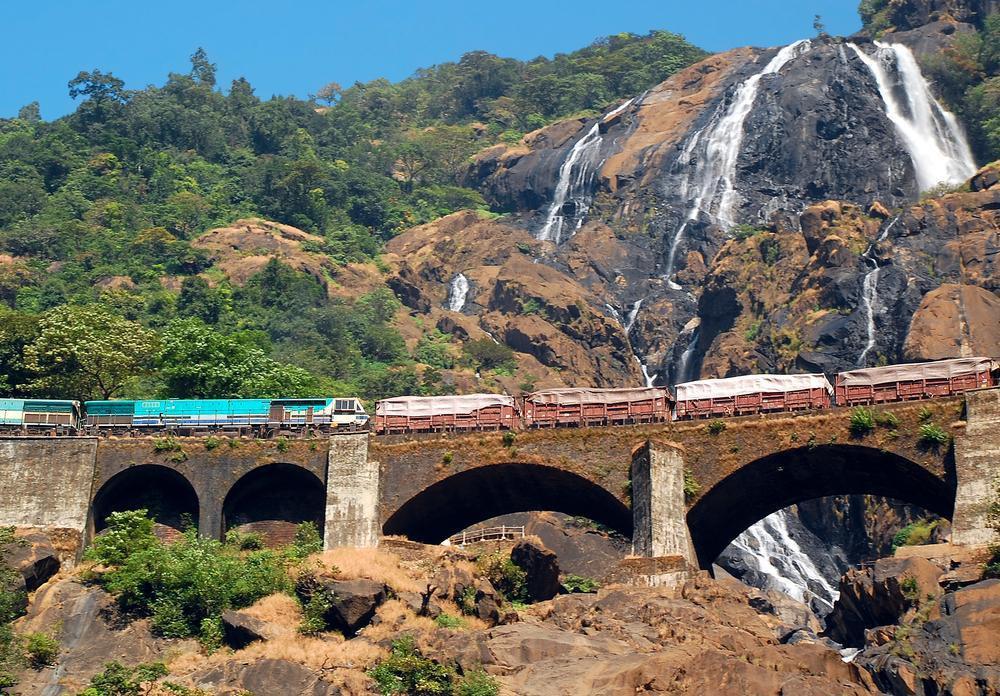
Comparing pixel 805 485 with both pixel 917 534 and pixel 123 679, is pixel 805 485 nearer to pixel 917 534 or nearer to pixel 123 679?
pixel 917 534

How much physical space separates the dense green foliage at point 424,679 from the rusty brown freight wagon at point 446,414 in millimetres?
19572

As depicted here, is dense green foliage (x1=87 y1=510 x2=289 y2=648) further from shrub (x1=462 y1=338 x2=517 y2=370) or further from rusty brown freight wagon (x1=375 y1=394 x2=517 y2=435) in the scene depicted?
shrub (x1=462 y1=338 x2=517 y2=370)

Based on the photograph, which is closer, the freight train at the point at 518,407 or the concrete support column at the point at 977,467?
the concrete support column at the point at 977,467

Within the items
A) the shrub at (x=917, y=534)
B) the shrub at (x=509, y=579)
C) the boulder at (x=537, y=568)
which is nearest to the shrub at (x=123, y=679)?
the shrub at (x=509, y=579)

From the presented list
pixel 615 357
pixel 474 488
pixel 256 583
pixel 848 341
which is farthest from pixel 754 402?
pixel 615 357

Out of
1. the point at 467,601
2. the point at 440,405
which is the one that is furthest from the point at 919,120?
the point at 467,601

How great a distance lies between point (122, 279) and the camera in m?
139

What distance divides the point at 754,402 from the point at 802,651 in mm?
17984

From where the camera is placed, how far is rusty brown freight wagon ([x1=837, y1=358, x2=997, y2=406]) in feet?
230

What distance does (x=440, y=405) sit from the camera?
77438 mm

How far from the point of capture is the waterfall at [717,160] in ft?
487

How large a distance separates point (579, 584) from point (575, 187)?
305 feet

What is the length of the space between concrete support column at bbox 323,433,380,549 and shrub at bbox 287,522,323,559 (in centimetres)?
64

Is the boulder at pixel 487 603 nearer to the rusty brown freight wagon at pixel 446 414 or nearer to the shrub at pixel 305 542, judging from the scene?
the shrub at pixel 305 542
